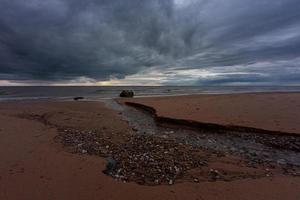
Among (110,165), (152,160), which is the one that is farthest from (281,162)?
(110,165)

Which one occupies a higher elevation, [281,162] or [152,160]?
[152,160]

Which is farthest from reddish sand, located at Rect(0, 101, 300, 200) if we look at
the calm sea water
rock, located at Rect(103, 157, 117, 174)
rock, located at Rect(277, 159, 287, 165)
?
the calm sea water

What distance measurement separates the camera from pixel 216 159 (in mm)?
5074

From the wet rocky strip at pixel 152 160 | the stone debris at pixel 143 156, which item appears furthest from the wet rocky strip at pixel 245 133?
the stone debris at pixel 143 156

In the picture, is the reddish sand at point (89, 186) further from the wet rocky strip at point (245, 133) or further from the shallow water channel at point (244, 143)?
Answer: the wet rocky strip at point (245, 133)

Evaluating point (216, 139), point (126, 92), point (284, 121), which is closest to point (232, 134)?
point (216, 139)

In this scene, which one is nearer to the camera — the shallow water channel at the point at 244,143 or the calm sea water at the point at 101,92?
the shallow water channel at the point at 244,143

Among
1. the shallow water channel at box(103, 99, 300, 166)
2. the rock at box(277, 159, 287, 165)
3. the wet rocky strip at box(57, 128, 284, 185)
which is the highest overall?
the wet rocky strip at box(57, 128, 284, 185)

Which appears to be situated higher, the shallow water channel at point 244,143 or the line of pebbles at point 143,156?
the line of pebbles at point 143,156

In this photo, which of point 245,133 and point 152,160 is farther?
point 245,133

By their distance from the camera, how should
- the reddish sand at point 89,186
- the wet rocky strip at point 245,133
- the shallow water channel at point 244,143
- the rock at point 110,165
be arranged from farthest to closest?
the wet rocky strip at point 245,133 < the shallow water channel at point 244,143 < the rock at point 110,165 < the reddish sand at point 89,186

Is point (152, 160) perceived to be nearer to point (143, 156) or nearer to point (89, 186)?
point (143, 156)

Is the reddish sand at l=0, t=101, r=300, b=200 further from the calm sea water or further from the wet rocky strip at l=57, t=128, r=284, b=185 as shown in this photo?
the calm sea water

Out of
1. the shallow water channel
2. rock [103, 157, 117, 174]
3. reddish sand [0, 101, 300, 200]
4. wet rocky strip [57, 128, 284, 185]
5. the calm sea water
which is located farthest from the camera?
the calm sea water
